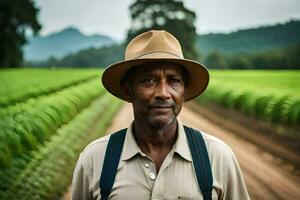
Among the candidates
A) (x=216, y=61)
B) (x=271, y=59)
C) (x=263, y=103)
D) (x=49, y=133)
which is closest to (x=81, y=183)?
(x=49, y=133)

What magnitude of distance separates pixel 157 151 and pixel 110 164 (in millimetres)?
269

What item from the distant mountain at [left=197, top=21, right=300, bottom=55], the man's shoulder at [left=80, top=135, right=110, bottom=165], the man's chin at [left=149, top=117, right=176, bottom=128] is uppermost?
the distant mountain at [left=197, top=21, right=300, bottom=55]

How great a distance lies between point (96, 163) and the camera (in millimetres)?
2090

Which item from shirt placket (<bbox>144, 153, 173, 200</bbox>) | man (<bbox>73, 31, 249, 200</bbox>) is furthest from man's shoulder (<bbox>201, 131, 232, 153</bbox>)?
shirt placket (<bbox>144, 153, 173, 200</bbox>)

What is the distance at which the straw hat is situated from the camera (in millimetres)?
2186

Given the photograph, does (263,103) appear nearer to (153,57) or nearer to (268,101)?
(268,101)

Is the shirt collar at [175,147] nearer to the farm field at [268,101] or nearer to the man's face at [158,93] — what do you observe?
the man's face at [158,93]

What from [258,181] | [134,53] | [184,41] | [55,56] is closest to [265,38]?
[258,181]

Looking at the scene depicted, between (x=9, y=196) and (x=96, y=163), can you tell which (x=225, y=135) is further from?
(x=96, y=163)

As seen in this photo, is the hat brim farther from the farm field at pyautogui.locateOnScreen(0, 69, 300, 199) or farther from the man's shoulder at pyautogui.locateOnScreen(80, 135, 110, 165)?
the farm field at pyautogui.locateOnScreen(0, 69, 300, 199)

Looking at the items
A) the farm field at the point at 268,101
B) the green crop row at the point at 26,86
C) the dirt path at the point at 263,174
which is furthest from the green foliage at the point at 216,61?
the dirt path at the point at 263,174

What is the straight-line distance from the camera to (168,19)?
148ft

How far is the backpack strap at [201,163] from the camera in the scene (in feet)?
6.47

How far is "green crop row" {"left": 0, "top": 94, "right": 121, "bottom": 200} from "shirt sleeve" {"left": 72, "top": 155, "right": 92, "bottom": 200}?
6.72ft
